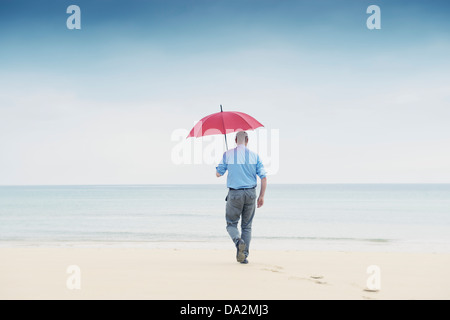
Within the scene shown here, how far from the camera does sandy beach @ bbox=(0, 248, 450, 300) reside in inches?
165

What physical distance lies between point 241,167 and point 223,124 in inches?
25.3

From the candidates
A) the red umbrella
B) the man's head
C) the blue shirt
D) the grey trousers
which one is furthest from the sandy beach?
the red umbrella

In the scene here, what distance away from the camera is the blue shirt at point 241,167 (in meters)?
5.58

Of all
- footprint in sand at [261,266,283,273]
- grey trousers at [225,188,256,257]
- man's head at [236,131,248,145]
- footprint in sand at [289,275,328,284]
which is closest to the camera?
footprint in sand at [289,275,328,284]

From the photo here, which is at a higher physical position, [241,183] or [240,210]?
[241,183]

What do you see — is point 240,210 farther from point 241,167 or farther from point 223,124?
point 223,124

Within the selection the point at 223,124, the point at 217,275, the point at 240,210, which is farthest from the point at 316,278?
the point at 223,124

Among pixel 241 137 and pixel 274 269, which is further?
pixel 241 137

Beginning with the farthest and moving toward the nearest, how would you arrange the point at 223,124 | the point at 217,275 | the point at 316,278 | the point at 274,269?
the point at 223,124
the point at 274,269
the point at 217,275
the point at 316,278

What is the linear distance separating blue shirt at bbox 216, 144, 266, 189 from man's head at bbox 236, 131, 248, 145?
60 millimetres

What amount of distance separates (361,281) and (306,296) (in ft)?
3.49

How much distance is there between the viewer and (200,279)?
16.0 ft

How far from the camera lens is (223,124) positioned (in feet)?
18.5

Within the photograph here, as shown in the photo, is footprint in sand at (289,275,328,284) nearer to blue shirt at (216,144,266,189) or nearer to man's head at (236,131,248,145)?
blue shirt at (216,144,266,189)
